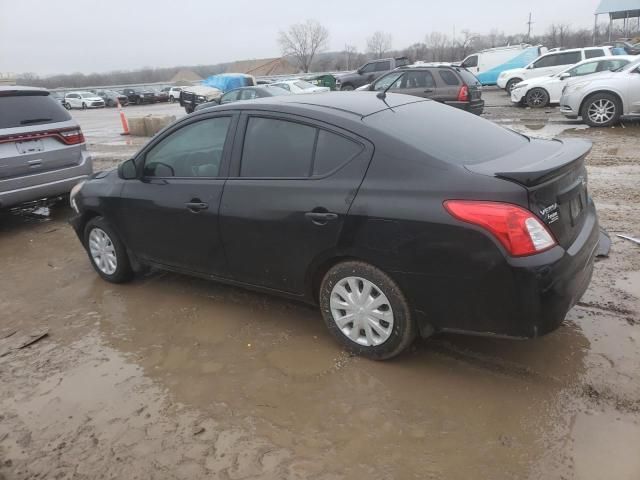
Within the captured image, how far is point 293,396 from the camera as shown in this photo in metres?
3.00

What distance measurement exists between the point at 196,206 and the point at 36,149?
3.81 m

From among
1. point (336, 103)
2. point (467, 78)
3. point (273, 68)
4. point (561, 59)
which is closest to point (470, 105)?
point (467, 78)

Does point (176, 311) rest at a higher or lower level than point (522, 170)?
lower

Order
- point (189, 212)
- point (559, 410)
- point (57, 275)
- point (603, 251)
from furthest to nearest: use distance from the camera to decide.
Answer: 1. point (57, 275)
2. point (189, 212)
3. point (603, 251)
4. point (559, 410)

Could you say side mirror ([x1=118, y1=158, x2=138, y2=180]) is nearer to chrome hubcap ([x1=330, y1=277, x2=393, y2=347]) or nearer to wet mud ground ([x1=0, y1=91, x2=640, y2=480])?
wet mud ground ([x1=0, y1=91, x2=640, y2=480])

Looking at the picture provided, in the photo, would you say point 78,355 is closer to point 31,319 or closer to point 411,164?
point 31,319

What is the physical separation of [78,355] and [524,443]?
2.95m

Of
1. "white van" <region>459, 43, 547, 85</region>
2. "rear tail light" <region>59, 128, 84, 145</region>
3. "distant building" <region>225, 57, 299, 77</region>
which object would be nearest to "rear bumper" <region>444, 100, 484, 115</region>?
"rear tail light" <region>59, 128, 84, 145</region>

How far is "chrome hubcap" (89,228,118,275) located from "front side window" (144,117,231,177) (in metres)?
0.92

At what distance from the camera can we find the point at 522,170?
8.96 ft

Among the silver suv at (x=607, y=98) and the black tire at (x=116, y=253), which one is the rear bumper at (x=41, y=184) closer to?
the black tire at (x=116, y=253)

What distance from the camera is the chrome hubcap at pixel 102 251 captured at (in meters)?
4.73

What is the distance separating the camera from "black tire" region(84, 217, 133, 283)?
15.1 feet

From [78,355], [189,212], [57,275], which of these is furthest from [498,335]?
[57,275]
